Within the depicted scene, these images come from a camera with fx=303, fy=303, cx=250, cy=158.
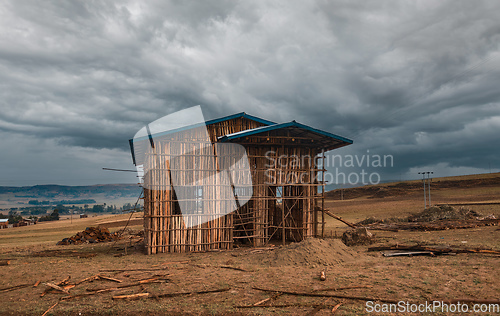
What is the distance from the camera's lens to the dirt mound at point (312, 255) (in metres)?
13.0

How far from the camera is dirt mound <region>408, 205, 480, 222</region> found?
27922mm

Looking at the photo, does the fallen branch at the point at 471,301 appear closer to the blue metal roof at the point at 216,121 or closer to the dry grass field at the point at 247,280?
the dry grass field at the point at 247,280

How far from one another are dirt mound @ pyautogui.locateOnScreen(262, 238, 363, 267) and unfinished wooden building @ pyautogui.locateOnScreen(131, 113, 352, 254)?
12.0ft

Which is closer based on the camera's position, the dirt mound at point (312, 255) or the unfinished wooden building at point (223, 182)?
the dirt mound at point (312, 255)

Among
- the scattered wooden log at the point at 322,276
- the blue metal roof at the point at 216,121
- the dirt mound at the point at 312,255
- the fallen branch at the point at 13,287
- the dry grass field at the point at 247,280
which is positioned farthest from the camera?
the blue metal roof at the point at 216,121

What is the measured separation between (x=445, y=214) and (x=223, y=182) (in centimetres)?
2324

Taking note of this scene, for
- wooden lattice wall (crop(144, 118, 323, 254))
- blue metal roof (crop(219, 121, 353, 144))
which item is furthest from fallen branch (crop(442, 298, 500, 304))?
blue metal roof (crop(219, 121, 353, 144))

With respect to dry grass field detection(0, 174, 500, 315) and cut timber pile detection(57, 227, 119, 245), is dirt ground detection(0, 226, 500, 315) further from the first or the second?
cut timber pile detection(57, 227, 119, 245)

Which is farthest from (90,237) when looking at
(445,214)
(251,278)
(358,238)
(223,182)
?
(445,214)

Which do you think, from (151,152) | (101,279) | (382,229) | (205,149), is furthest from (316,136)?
(101,279)

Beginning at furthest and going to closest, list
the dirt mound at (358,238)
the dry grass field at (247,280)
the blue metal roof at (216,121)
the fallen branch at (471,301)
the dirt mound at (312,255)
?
the dirt mound at (358,238) < the blue metal roof at (216,121) < the dirt mound at (312,255) < the dry grass field at (247,280) < the fallen branch at (471,301)

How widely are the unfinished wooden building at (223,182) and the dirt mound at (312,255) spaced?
3.65m

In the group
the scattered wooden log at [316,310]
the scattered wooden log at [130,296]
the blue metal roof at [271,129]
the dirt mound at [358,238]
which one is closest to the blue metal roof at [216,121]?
the blue metal roof at [271,129]

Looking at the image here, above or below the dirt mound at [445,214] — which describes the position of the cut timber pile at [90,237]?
below
